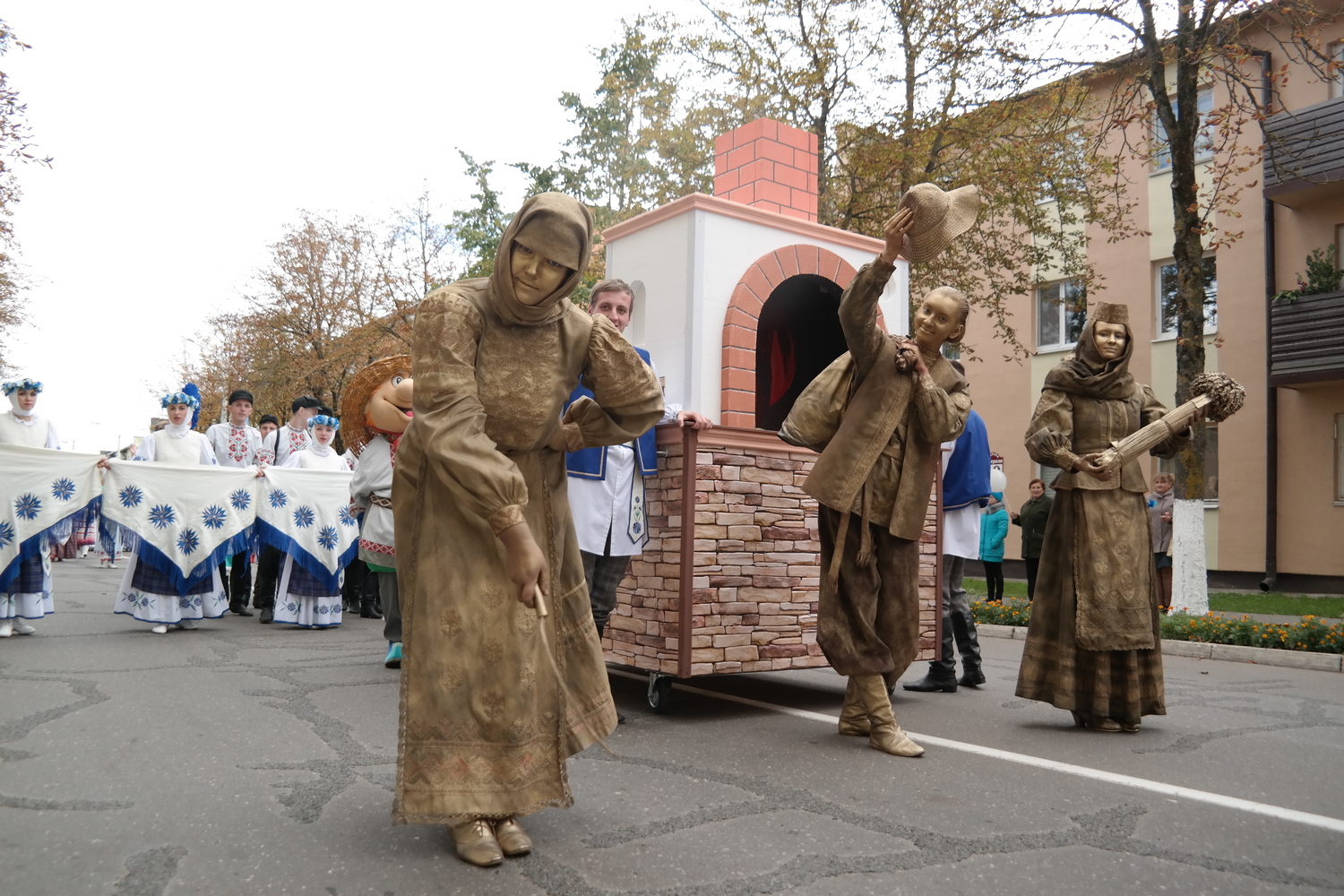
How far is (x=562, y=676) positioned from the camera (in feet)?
10.6

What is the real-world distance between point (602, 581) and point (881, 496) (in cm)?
149

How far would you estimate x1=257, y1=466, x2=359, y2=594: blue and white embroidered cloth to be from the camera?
10086 mm

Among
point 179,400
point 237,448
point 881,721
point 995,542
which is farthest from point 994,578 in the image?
point 881,721

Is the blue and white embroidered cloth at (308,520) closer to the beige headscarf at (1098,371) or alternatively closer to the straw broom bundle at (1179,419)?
the beige headscarf at (1098,371)

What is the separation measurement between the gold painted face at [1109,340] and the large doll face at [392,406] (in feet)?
14.0

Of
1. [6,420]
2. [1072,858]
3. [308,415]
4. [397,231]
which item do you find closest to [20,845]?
[1072,858]

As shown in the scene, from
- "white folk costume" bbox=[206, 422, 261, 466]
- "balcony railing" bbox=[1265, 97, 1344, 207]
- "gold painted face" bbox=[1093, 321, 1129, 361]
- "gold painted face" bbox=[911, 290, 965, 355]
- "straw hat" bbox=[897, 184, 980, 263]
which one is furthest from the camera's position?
"balcony railing" bbox=[1265, 97, 1344, 207]

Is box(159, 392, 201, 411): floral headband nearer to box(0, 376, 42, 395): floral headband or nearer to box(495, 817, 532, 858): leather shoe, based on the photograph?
box(0, 376, 42, 395): floral headband

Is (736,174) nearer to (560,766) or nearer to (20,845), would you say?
(560,766)

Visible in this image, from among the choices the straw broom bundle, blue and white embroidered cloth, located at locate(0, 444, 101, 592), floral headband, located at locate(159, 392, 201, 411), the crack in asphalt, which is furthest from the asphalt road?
floral headband, located at locate(159, 392, 201, 411)

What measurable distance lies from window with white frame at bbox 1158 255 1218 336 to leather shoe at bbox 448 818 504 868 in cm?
2084

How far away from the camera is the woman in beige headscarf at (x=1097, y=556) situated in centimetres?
Result: 512

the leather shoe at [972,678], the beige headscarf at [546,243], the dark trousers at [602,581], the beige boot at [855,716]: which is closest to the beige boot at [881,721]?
the beige boot at [855,716]

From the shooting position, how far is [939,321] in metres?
4.71
